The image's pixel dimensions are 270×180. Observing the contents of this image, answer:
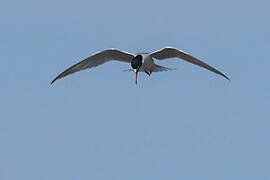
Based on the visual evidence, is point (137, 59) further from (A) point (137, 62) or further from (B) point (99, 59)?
(B) point (99, 59)

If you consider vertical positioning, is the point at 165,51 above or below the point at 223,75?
above

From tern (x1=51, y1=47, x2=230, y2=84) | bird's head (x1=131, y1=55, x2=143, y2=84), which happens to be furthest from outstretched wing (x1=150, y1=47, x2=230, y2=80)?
bird's head (x1=131, y1=55, x2=143, y2=84)

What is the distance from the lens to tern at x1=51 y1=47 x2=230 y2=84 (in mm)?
26922

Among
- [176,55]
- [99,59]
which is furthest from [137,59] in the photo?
[99,59]

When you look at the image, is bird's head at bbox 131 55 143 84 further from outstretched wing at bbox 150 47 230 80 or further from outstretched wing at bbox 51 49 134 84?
outstretched wing at bbox 51 49 134 84

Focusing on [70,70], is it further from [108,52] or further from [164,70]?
[164,70]

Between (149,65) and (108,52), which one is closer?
(149,65)

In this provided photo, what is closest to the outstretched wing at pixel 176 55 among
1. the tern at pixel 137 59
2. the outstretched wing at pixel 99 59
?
the tern at pixel 137 59

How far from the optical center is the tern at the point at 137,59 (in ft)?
88.3

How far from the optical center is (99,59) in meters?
29.3

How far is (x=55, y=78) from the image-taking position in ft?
93.0

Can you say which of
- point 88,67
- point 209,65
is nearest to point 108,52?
point 88,67

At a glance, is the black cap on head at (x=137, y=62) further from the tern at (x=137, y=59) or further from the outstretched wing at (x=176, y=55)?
the outstretched wing at (x=176, y=55)

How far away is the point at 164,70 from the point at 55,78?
655 cm
